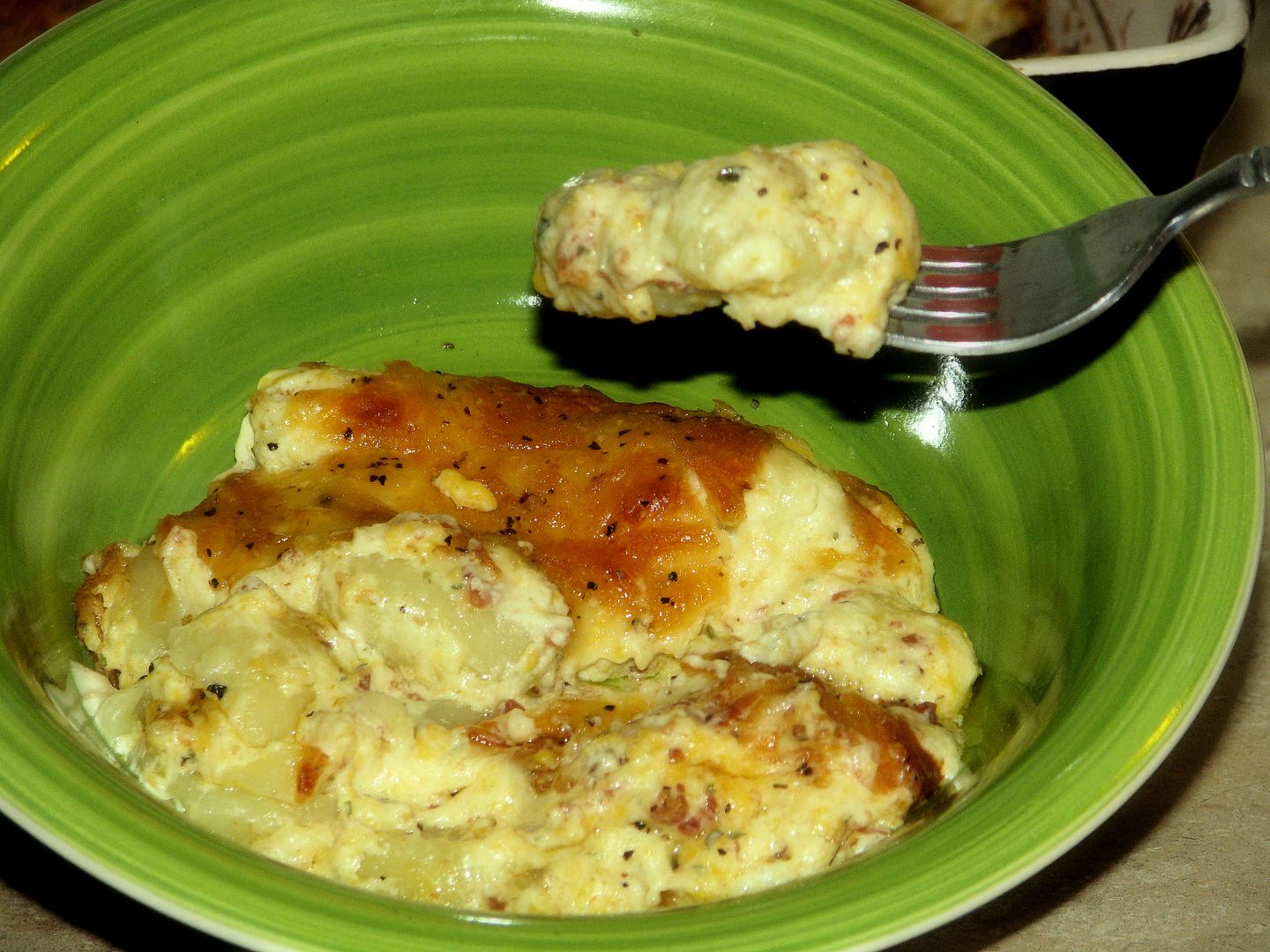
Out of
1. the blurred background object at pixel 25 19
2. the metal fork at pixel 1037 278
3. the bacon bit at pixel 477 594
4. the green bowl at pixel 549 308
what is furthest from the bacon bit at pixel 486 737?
the blurred background object at pixel 25 19

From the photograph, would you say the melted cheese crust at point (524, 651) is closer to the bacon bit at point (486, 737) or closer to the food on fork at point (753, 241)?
the bacon bit at point (486, 737)

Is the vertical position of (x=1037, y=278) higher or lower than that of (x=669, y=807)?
higher

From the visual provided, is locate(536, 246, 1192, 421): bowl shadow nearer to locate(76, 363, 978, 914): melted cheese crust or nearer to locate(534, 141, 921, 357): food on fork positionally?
locate(76, 363, 978, 914): melted cheese crust

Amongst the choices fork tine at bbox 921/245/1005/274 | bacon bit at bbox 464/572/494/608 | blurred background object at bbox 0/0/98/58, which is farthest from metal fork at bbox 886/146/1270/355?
blurred background object at bbox 0/0/98/58

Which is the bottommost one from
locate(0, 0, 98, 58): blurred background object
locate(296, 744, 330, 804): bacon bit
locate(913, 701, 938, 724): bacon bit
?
locate(913, 701, 938, 724): bacon bit

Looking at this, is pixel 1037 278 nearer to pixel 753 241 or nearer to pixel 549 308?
pixel 753 241

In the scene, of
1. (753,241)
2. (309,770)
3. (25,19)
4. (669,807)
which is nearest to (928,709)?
(669,807)
